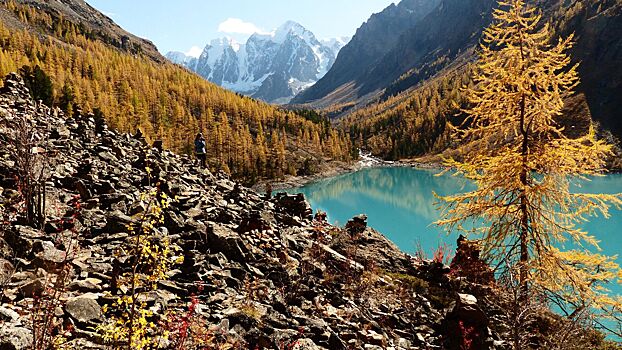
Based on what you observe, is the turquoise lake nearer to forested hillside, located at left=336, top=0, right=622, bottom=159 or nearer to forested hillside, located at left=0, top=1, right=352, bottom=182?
forested hillside, located at left=0, top=1, right=352, bottom=182

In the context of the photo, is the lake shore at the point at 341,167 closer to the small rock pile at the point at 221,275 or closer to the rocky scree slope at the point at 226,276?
the small rock pile at the point at 221,275

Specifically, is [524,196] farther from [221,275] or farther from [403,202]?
[403,202]

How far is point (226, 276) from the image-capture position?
1165 centimetres

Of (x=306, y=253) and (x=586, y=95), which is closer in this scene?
(x=306, y=253)

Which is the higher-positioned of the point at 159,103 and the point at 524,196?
the point at 159,103

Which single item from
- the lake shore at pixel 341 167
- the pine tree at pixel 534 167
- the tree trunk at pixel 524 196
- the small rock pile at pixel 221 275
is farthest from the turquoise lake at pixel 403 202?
the tree trunk at pixel 524 196

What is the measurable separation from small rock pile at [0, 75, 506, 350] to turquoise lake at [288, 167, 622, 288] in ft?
75.8

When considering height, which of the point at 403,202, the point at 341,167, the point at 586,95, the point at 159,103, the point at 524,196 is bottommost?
the point at 403,202

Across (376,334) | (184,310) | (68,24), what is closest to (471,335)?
(376,334)

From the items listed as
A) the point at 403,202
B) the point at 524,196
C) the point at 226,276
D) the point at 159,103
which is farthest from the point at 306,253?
the point at 159,103

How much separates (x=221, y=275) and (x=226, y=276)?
0.16 metres

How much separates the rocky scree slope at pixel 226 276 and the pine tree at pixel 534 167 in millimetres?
2350

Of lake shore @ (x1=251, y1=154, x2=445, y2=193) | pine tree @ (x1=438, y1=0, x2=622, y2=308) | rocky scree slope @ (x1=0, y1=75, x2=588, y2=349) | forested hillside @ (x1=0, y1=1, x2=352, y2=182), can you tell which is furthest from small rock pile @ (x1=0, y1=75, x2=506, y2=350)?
lake shore @ (x1=251, y1=154, x2=445, y2=193)

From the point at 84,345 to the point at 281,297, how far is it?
6.01 metres
